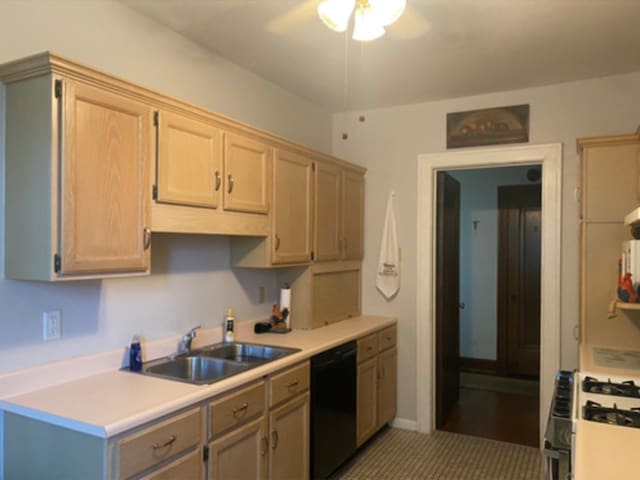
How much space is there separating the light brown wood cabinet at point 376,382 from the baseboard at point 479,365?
6.70 ft

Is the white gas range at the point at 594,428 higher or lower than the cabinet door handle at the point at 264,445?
higher

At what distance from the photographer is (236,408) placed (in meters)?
2.22

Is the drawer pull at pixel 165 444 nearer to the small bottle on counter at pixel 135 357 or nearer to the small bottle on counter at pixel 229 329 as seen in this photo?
the small bottle on counter at pixel 135 357

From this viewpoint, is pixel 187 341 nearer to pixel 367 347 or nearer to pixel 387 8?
pixel 367 347

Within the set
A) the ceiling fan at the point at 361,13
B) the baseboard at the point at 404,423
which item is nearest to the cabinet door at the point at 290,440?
the baseboard at the point at 404,423

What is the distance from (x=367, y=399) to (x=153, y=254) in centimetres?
184

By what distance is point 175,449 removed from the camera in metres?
1.90

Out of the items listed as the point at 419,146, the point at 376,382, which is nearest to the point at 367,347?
the point at 376,382

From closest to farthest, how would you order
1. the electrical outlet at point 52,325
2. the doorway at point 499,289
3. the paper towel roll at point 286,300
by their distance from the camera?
the electrical outlet at point 52,325, the paper towel roll at point 286,300, the doorway at point 499,289

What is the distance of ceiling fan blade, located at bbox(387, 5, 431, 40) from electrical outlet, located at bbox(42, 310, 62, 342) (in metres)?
2.12

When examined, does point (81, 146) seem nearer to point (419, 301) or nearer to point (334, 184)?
point (334, 184)

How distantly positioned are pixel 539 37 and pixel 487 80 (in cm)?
71

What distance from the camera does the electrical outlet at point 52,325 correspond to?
2.08m

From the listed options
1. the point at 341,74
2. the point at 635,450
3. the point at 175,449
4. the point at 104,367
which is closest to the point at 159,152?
the point at 104,367
